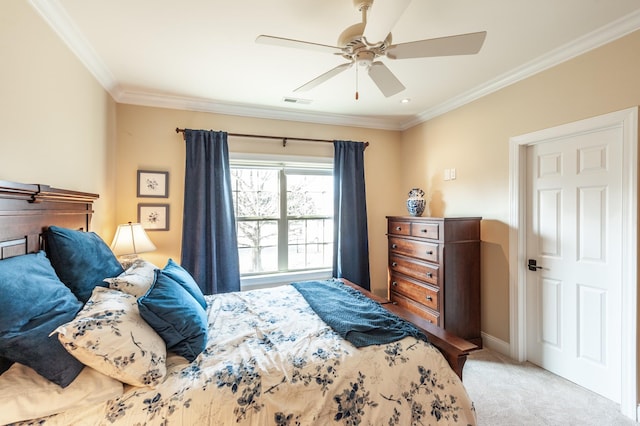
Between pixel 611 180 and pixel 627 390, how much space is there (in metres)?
1.45

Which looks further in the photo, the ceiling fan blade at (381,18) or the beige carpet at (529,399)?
the beige carpet at (529,399)

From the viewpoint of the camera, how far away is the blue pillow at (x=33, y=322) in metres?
1.04

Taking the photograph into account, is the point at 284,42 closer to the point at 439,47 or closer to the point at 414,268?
the point at 439,47

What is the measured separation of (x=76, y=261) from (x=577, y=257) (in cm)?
355

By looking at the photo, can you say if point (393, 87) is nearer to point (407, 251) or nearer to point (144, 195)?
point (407, 251)

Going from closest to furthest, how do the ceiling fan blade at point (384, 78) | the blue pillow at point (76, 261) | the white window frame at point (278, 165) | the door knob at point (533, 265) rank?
the blue pillow at point (76, 261)
the ceiling fan blade at point (384, 78)
the door knob at point (533, 265)
the white window frame at point (278, 165)

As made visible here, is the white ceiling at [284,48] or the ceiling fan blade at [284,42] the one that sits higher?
the white ceiling at [284,48]

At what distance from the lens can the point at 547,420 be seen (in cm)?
191

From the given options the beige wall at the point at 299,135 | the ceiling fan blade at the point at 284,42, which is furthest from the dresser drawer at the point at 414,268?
the ceiling fan blade at the point at 284,42

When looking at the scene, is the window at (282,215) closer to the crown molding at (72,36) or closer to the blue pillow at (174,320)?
the crown molding at (72,36)

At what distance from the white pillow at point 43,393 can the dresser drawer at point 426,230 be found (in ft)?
8.80

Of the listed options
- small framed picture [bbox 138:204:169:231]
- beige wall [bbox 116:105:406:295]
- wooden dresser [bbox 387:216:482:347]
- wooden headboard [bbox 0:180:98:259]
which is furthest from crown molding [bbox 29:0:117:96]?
wooden dresser [bbox 387:216:482:347]

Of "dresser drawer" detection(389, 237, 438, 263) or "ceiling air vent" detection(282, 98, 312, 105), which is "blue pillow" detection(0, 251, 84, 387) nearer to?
"ceiling air vent" detection(282, 98, 312, 105)

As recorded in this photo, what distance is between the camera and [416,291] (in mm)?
3113
